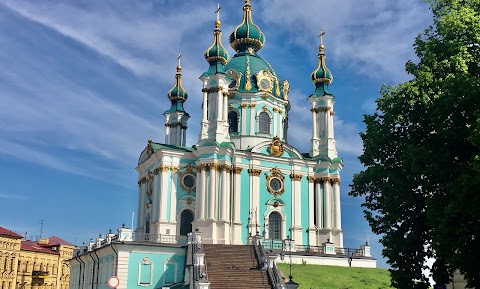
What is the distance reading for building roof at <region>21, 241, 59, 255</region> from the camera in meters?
75.9

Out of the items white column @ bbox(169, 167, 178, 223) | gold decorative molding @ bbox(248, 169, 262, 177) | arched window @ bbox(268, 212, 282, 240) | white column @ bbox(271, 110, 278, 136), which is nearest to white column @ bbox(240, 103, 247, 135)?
white column @ bbox(271, 110, 278, 136)

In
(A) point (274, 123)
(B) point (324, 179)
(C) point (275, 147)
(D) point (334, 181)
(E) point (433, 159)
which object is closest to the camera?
(E) point (433, 159)

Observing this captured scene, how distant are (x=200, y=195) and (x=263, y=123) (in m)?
9.49

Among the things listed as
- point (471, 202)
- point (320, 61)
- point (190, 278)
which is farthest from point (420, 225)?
point (320, 61)

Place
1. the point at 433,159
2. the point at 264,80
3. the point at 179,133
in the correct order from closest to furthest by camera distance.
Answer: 1. the point at 433,159
2. the point at 264,80
3. the point at 179,133

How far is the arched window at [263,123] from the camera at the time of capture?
158 feet

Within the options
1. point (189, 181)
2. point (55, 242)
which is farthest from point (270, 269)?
point (55, 242)

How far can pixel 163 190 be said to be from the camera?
4294 cm

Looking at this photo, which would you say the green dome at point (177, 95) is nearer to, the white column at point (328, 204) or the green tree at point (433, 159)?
the white column at point (328, 204)

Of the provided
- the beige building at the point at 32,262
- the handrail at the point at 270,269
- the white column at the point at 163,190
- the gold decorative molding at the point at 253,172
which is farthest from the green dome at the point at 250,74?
the beige building at the point at 32,262

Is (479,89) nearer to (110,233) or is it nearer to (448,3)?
(448,3)

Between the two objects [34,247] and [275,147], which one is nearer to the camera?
[275,147]

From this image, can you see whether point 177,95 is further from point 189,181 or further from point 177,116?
point 189,181

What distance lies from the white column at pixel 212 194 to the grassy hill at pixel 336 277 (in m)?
8.05
